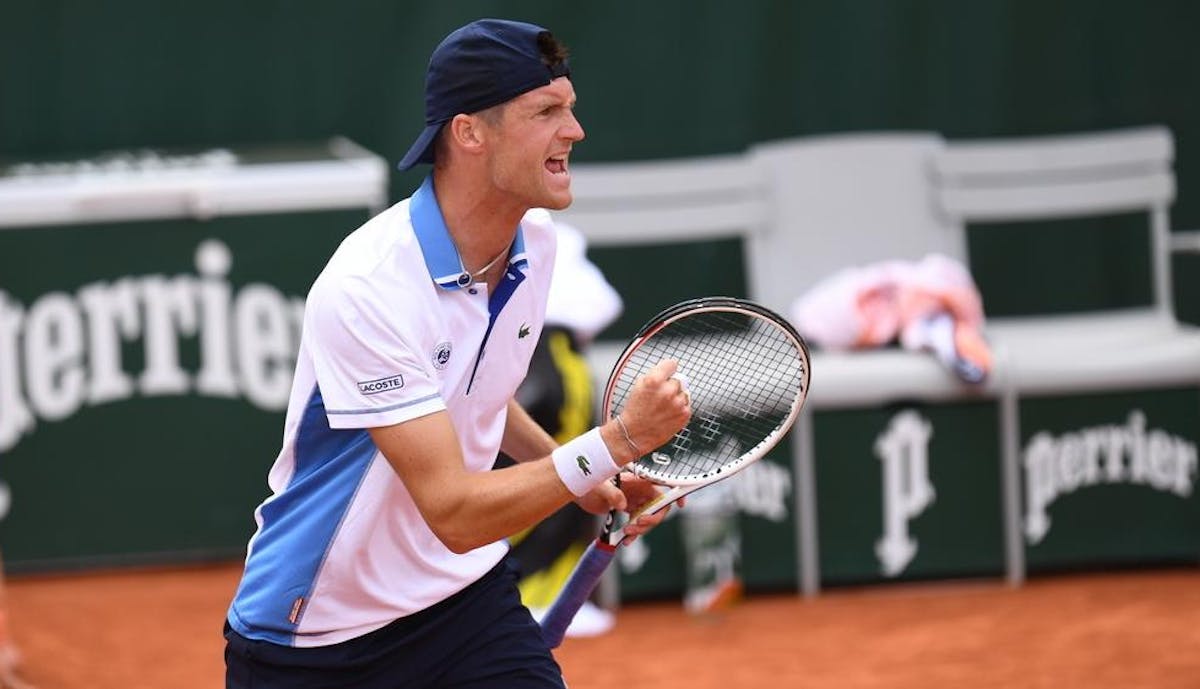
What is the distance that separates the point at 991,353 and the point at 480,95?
344 centimetres

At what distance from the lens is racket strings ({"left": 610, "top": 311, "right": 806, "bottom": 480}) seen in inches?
130

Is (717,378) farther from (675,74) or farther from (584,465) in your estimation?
(675,74)

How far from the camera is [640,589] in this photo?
600 centimetres

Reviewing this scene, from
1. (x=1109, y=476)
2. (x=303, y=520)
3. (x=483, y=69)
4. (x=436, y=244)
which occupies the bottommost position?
(x=1109, y=476)

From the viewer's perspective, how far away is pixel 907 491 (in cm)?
599

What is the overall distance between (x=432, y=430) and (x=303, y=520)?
301 millimetres

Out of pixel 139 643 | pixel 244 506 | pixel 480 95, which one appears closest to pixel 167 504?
pixel 244 506

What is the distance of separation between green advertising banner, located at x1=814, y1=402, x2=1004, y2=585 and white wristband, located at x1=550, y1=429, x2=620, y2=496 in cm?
330

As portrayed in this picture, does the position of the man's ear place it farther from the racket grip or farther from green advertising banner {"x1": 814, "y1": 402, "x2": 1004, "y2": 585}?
green advertising banner {"x1": 814, "y1": 402, "x2": 1004, "y2": 585}

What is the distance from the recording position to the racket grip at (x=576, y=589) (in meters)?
3.19

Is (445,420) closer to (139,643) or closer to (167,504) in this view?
(139,643)

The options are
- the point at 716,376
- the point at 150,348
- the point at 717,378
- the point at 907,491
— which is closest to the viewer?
the point at 717,378

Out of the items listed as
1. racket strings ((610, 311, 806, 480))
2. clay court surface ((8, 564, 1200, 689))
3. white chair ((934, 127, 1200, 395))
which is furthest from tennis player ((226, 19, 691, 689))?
white chair ((934, 127, 1200, 395))

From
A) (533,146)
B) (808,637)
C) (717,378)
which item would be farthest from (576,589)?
(808,637)
